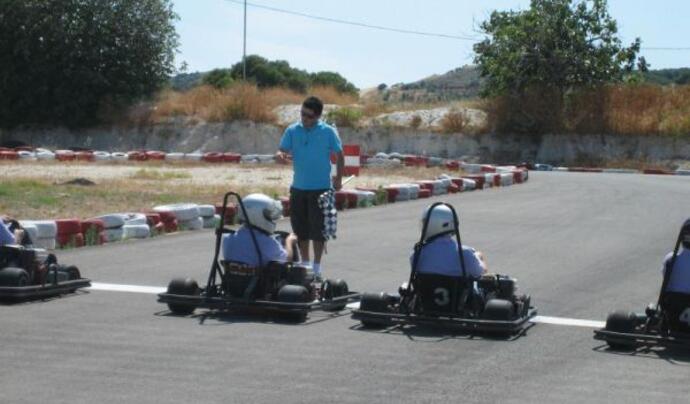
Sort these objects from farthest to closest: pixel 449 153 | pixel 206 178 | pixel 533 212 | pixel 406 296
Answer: pixel 449 153, pixel 206 178, pixel 533 212, pixel 406 296

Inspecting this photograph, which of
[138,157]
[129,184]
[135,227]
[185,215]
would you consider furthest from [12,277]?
[138,157]

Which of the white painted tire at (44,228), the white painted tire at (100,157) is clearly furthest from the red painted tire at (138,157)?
the white painted tire at (44,228)

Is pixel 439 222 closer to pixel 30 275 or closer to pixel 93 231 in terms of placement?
pixel 30 275

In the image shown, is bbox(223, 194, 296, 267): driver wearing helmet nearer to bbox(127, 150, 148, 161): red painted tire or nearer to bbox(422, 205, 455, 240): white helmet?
bbox(422, 205, 455, 240): white helmet

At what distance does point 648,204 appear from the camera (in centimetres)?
2161

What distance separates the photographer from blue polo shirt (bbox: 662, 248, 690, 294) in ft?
26.0

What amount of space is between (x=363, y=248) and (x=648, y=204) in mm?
9085

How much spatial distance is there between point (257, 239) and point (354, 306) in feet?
3.33

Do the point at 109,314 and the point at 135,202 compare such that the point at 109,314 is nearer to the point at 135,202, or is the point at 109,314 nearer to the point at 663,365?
the point at 663,365

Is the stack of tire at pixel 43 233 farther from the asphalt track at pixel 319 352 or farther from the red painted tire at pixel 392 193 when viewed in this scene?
the red painted tire at pixel 392 193

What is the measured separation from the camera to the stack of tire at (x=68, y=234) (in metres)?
13.7

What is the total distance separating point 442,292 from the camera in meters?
8.50

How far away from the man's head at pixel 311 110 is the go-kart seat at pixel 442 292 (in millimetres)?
2389

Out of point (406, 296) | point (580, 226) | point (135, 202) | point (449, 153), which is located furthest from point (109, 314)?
point (449, 153)
